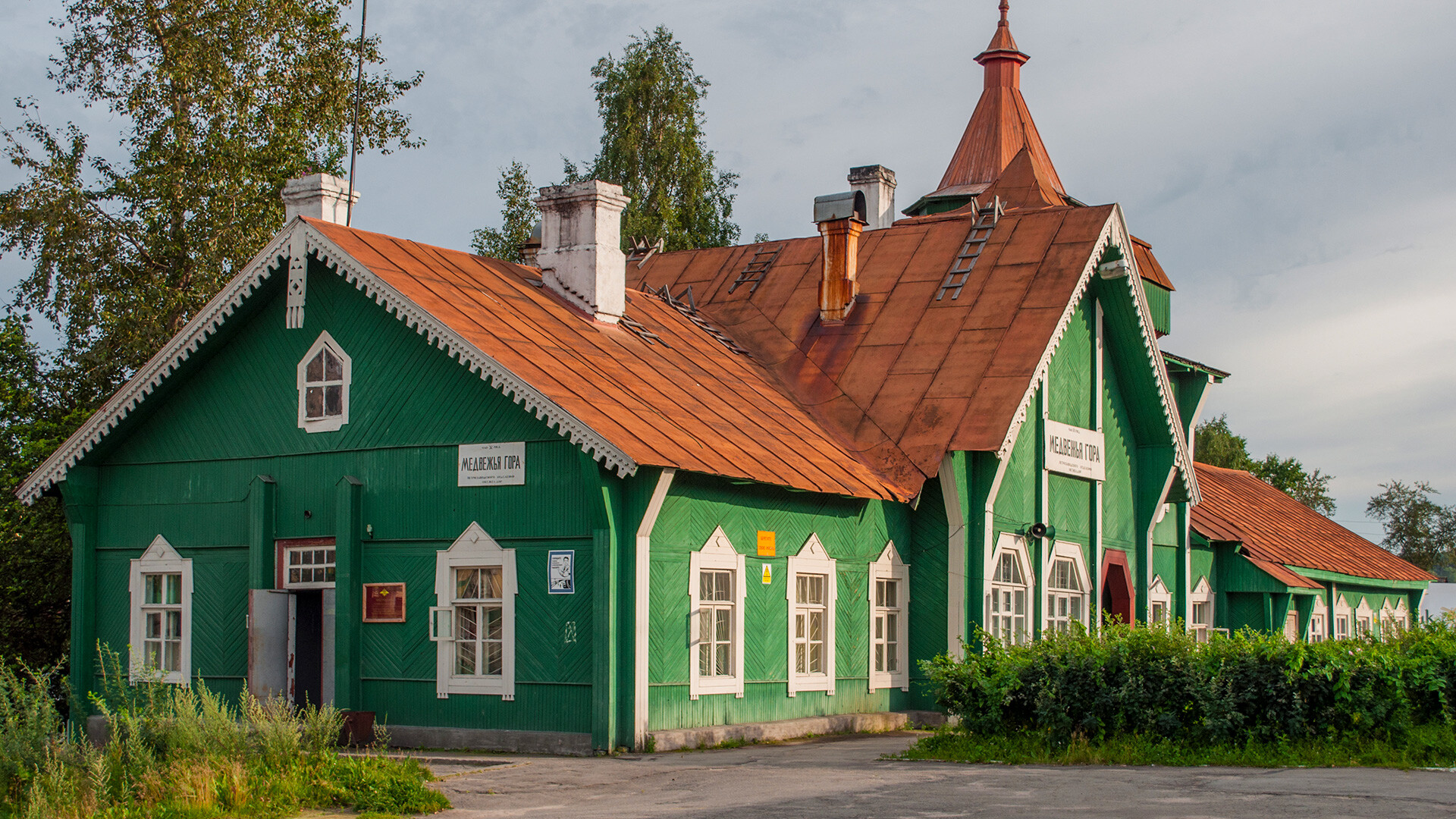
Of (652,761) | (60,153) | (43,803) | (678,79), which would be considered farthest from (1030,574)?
(678,79)

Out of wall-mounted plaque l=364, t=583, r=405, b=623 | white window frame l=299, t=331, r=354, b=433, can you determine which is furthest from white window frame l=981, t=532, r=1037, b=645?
white window frame l=299, t=331, r=354, b=433

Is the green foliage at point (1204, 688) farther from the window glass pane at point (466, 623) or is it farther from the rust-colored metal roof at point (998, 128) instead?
the rust-colored metal roof at point (998, 128)

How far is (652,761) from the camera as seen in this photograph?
15.6 metres

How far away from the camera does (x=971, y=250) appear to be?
24.7 m

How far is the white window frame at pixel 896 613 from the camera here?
2086 centimetres

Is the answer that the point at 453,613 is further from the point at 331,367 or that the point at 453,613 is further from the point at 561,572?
the point at 331,367

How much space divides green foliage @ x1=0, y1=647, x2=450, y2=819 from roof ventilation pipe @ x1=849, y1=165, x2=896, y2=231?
16.5 metres

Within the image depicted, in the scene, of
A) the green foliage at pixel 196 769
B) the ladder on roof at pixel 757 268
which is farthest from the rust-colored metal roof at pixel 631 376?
the green foliage at pixel 196 769

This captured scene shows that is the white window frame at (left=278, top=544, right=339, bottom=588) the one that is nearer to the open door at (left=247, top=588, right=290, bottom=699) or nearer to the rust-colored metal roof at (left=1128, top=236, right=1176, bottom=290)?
the open door at (left=247, top=588, right=290, bottom=699)

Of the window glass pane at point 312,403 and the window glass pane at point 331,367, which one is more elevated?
the window glass pane at point 331,367

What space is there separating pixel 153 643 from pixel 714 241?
2422 cm

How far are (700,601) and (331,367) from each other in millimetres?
5167

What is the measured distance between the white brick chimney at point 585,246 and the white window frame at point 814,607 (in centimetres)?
404

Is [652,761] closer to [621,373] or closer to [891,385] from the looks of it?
[621,373]
